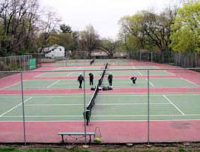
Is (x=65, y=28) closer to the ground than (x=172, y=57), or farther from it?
farther from it

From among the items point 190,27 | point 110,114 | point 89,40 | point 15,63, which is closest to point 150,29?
point 190,27

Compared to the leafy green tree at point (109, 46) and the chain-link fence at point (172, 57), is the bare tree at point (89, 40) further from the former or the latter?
the chain-link fence at point (172, 57)

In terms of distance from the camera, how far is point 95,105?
18609 mm

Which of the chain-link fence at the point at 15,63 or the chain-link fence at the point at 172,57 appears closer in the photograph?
the chain-link fence at the point at 15,63

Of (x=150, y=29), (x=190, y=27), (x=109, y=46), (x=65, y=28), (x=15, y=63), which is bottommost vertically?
(x=15, y=63)

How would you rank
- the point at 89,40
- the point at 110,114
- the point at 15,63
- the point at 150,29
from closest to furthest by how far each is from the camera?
1. the point at 110,114
2. the point at 15,63
3. the point at 150,29
4. the point at 89,40

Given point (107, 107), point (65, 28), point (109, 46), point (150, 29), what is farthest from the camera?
point (65, 28)

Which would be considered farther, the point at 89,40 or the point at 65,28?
the point at 65,28

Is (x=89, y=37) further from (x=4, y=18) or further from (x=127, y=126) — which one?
(x=127, y=126)

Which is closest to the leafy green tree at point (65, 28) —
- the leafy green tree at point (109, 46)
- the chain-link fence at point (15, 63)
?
the leafy green tree at point (109, 46)

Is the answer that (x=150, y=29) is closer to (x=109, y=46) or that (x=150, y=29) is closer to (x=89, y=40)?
(x=89, y=40)

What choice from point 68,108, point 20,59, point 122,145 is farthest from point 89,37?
point 122,145

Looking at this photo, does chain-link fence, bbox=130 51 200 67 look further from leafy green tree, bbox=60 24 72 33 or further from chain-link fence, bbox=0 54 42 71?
leafy green tree, bbox=60 24 72 33

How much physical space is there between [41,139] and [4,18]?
43.9 m
